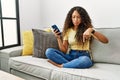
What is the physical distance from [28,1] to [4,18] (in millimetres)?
537

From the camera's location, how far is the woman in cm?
170

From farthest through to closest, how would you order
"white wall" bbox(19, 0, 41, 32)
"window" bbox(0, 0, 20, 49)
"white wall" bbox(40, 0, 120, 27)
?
"white wall" bbox(19, 0, 41, 32), "window" bbox(0, 0, 20, 49), "white wall" bbox(40, 0, 120, 27)

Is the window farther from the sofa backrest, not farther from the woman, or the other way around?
the sofa backrest

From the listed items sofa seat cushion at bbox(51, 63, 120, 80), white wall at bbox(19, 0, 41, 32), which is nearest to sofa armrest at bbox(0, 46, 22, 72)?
white wall at bbox(19, 0, 41, 32)

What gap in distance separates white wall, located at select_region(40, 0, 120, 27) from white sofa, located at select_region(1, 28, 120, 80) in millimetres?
370

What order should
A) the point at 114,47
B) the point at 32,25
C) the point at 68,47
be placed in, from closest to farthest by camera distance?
the point at 114,47 < the point at 68,47 < the point at 32,25

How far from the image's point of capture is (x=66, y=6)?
2.53 metres

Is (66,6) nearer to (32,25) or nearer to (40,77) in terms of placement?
(32,25)

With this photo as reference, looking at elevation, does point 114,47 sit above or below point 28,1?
below

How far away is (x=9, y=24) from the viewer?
2.58 meters

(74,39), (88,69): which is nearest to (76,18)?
(74,39)

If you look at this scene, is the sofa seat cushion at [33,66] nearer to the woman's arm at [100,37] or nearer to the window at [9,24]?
the woman's arm at [100,37]

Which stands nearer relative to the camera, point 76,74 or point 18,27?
point 76,74

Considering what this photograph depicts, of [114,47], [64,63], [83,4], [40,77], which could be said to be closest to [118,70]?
[114,47]
